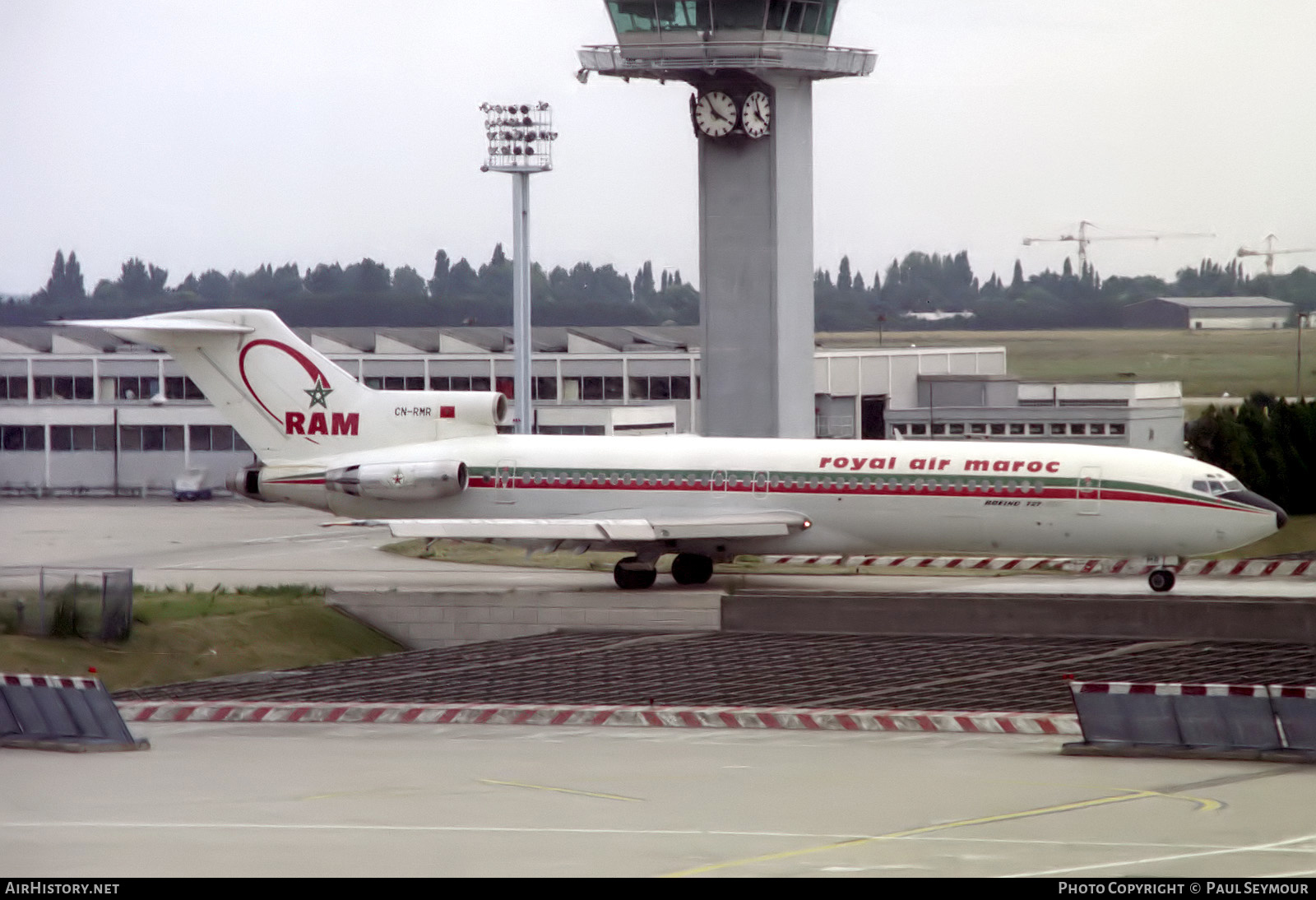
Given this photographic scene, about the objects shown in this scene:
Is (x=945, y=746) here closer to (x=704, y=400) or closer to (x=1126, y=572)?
(x=1126, y=572)

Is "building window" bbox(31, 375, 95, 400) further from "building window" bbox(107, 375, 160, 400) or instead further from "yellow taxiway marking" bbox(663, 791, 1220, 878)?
"yellow taxiway marking" bbox(663, 791, 1220, 878)

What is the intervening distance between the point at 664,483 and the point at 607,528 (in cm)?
218

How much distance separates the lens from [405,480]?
35.1 m

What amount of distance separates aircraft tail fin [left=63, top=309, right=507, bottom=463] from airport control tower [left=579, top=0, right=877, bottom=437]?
13.8 m

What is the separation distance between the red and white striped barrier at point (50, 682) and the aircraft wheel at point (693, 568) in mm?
16441

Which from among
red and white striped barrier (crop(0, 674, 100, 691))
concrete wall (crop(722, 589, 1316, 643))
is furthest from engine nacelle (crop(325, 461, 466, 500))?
red and white striped barrier (crop(0, 674, 100, 691))

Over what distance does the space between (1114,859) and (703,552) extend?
21.3 m

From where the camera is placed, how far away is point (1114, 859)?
42.7ft

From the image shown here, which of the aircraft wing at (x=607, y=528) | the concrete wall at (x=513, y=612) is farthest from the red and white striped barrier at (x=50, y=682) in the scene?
the aircraft wing at (x=607, y=528)

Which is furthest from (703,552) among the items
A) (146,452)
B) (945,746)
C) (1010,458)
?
(146,452)

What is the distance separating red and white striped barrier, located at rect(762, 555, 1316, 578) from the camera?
36.3 metres

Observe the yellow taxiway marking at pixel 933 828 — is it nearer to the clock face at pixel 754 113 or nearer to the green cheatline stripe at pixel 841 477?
the green cheatline stripe at pixel 841 477

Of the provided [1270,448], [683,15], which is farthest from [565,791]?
[1270,448]

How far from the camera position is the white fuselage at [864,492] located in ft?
104
